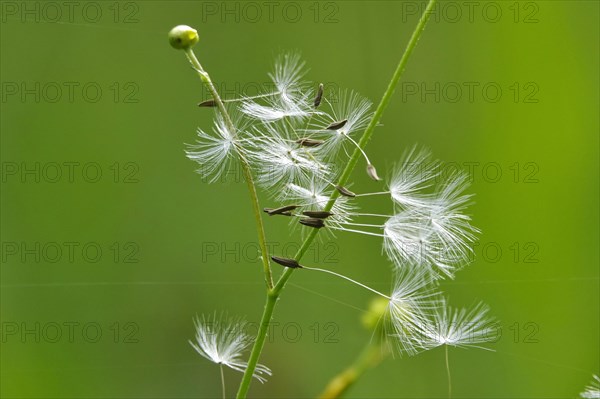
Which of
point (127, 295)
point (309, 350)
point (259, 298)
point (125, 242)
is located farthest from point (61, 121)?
point (309, 350)

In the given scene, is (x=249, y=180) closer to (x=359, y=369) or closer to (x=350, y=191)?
(x=350, y=191)

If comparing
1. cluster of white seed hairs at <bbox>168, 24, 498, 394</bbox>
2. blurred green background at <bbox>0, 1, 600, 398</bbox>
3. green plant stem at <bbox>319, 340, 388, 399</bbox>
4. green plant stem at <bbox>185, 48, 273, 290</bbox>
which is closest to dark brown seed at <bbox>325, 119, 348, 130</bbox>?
cluster of white seed hairs at <bbox>168, 24, 498, 394</bbox>

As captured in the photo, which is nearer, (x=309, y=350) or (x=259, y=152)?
(x=259, y=152)

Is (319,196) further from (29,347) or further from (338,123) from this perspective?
(29,347)

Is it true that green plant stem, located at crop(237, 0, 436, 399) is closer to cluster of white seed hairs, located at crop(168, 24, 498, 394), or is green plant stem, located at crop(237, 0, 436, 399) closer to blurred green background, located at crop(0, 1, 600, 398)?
cluster of white seed hairs, located at crop(168, 24, 498, 394)

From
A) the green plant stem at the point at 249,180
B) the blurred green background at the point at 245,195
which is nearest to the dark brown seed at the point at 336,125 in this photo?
the green plant stem at the point at 249,180

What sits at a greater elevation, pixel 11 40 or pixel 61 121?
pixel 11 40
